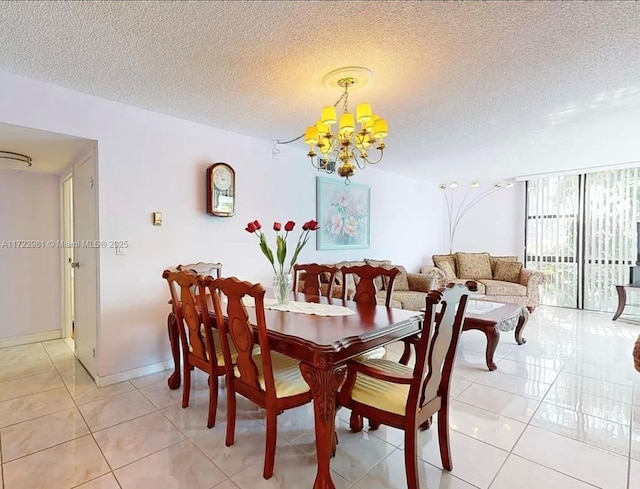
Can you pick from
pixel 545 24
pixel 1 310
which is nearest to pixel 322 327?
pixel 545 24

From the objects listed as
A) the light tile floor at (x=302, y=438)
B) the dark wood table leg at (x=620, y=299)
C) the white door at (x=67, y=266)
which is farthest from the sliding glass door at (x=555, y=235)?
the white door at (x=67, y=266)

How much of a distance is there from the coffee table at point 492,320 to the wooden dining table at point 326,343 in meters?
1.10

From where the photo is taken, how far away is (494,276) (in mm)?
5672

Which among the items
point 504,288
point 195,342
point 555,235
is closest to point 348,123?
point 195,342

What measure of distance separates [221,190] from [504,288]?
14.0ft

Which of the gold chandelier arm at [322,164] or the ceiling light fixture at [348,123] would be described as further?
the gold chandelier arm at [322,164]

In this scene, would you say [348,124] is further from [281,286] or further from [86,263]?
[86,263]

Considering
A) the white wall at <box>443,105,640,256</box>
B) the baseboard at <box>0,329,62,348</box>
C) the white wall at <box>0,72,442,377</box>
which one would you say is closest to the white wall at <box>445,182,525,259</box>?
the white wall at <box>443,105,640,256</box>

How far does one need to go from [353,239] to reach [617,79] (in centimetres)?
320

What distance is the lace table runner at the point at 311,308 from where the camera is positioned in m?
2.16

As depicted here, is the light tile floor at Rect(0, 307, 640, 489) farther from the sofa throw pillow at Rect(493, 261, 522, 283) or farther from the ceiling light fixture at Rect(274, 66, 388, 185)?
the sofa throw pillow at Rect(493, 261, 522, 283)

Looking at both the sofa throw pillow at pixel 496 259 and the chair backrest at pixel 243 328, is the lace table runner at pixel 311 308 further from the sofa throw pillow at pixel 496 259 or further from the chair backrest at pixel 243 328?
the sofa throw pillow at pixel 496 259

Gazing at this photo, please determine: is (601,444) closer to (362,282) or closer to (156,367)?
(362,282)

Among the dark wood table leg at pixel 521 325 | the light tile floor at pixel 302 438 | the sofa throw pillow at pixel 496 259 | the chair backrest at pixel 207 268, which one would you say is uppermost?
the chair backrest at pixel 207 268
